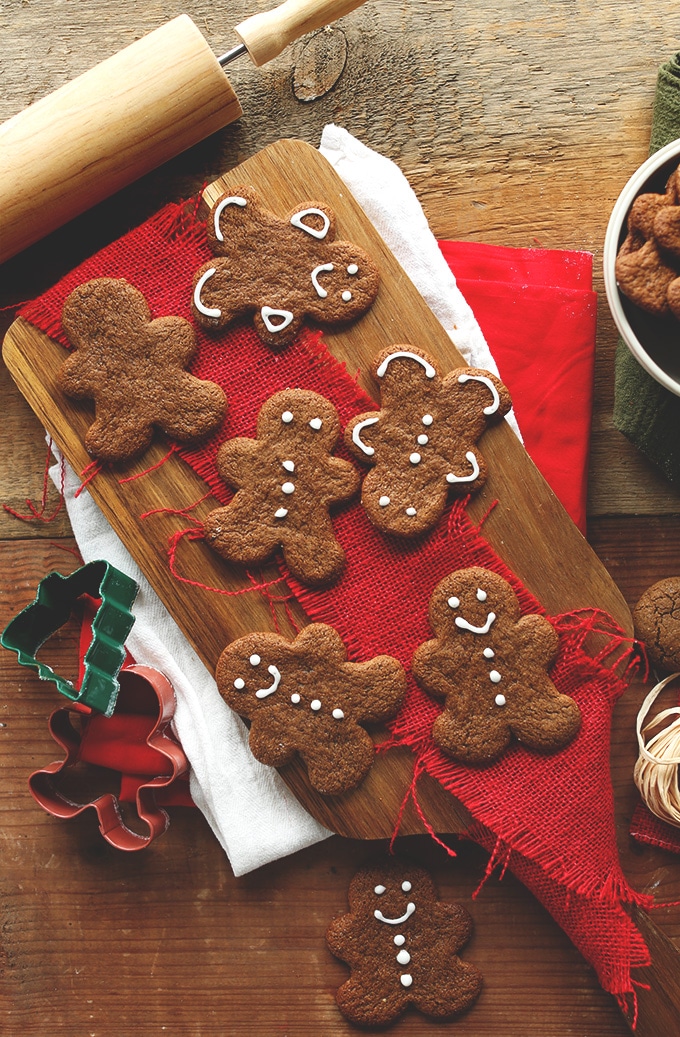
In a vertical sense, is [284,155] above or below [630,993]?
above

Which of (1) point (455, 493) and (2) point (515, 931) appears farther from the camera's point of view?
(2) point (515, 931)

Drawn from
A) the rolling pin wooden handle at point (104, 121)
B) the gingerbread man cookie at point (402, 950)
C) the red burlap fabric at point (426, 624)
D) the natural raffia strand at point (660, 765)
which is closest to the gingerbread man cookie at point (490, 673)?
the red burlap fabric at point (426, 624)

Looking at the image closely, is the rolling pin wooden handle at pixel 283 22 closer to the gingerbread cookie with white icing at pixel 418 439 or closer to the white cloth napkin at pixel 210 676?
the white cloth napkin at pixel 210 676

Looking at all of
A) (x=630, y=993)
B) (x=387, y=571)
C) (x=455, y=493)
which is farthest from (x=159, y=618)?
(x=630, y=993)

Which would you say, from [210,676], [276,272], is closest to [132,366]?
[276,272]

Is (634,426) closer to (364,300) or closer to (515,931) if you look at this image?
(364,300)
